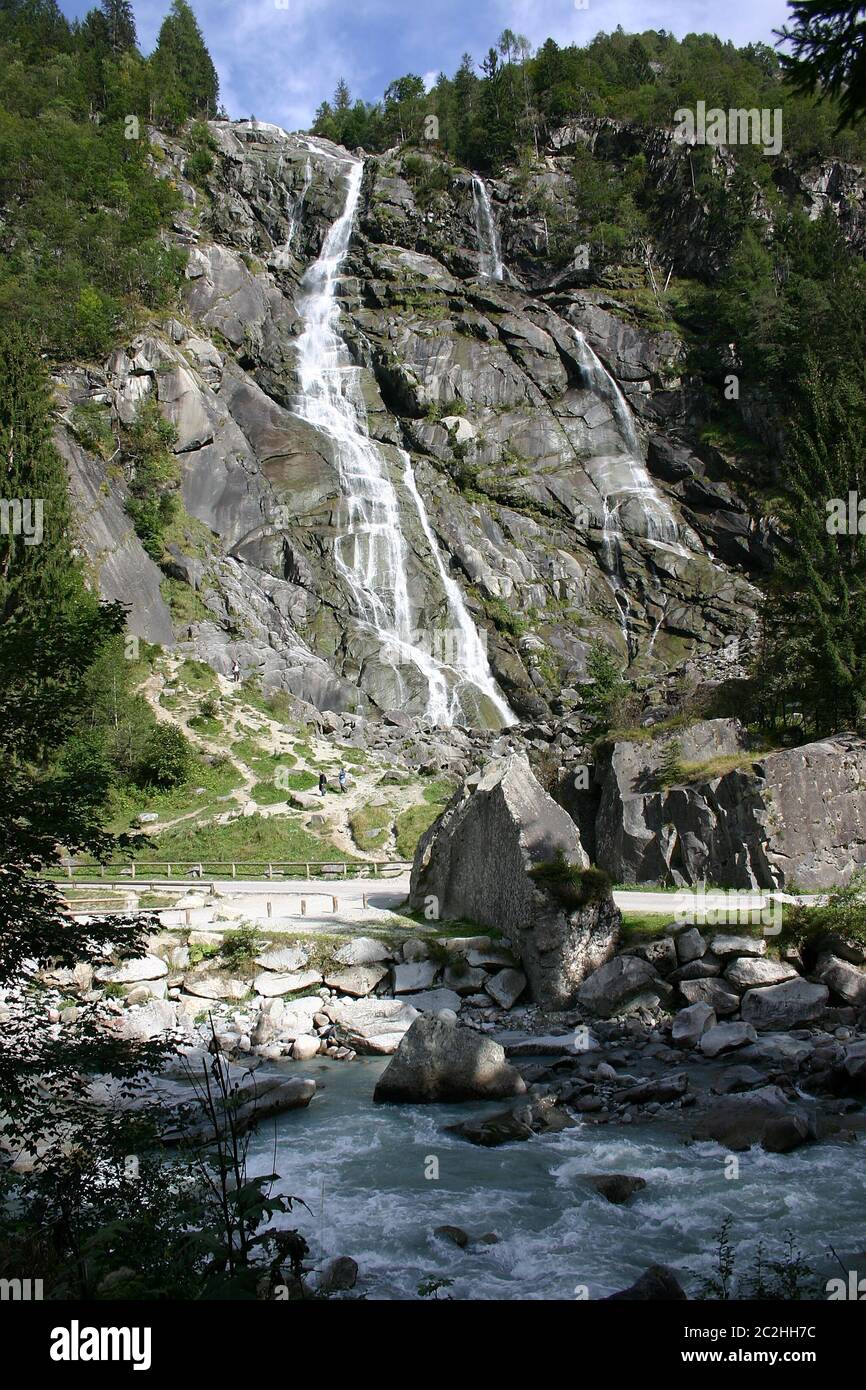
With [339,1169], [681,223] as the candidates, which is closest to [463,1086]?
[339,1169]

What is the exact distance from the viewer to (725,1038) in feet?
46.3

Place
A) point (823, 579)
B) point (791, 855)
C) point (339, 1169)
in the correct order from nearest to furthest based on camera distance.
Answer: point (339, 1169) < point (791, 855) < point (823, 579)

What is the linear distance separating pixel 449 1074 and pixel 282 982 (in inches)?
260

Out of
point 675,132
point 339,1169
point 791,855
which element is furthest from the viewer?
point 675,132

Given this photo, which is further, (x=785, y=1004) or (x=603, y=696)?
(x=603, y=696)

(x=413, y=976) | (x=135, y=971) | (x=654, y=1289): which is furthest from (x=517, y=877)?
(x=654, y=1289)

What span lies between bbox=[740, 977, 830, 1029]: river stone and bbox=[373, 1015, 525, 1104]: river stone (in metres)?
4.91

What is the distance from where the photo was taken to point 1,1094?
6.60 m

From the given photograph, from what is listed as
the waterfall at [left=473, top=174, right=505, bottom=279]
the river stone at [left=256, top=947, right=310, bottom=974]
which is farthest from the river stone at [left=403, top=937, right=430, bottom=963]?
the waterfall at [left=473, top=174, right=505, bottom=279]

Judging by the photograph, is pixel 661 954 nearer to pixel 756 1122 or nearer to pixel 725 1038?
pixel 725 1038

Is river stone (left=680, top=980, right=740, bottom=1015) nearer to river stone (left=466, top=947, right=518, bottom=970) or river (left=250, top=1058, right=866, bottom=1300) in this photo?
river stone (left=466, top=947, right=518, bottom=970)

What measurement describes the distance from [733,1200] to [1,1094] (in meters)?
7.77

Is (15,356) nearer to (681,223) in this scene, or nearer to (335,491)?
(335,491)

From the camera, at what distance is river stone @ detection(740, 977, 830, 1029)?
1484 cm
